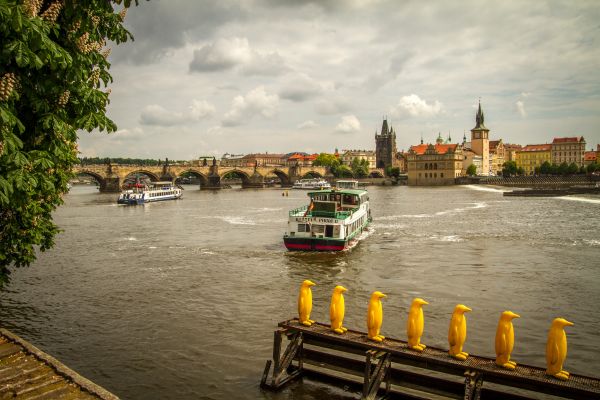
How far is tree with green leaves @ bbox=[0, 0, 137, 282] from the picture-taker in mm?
7047

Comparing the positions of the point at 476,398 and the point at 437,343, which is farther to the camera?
the point at 437,343

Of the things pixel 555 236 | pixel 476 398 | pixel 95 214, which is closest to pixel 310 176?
pixel 95 214

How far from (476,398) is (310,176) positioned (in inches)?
7369

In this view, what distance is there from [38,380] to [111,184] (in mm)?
123896

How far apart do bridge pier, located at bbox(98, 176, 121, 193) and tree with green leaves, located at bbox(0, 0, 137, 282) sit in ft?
403

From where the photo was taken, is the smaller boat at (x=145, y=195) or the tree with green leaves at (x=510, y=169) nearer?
the smaller boat at (x=145, y=195)

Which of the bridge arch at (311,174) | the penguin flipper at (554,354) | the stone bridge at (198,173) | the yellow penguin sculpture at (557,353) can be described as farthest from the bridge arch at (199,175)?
the penguin flipper at (554,354)

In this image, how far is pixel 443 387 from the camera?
1155 cm

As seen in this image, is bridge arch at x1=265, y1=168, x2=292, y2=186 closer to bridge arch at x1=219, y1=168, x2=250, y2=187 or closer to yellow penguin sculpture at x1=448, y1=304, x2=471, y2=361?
bridge arch at x1=219, y1=168, x2=250, y2=187

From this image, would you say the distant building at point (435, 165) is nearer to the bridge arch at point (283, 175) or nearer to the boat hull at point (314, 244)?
the bridge arch at point (283, 175)

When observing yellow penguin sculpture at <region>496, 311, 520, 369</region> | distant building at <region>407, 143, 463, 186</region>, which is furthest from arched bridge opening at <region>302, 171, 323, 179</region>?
yellow penguin sculpture at <region>496, 311, 520, 369</region>

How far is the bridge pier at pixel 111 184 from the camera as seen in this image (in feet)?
413

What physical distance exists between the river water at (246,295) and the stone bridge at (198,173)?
7778cm

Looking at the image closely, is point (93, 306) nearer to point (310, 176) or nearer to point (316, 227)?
point (316, 227)
